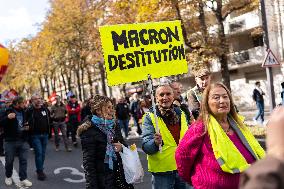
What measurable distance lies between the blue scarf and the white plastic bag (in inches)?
4.6

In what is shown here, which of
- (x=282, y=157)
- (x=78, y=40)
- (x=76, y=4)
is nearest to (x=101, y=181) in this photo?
(x=282, y=157)

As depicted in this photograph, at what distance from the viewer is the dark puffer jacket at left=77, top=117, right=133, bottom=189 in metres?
4.59

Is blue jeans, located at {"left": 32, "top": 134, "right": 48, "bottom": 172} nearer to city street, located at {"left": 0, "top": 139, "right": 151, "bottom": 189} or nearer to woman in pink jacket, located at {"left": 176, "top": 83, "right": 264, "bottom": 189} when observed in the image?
city street, located at {"left": 0, "top": 139, "right": 151, "bottom": 189}

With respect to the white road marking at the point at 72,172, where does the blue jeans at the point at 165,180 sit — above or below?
above

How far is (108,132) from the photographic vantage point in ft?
15.7

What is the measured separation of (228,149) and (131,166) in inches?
71.0

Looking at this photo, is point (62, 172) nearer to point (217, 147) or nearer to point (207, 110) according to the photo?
point (207, 110)

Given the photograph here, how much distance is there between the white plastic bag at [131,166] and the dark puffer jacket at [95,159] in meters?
0.11

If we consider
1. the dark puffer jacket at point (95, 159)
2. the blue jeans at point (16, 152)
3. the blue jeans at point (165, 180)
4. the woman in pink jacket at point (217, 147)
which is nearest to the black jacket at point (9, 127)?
the blue jeans at point (16, 152)

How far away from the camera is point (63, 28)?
104 feet

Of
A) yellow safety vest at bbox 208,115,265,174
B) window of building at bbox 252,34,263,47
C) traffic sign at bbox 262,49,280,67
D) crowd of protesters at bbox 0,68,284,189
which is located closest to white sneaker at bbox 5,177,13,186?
crowd of protesters at bbox 0,68,284,189

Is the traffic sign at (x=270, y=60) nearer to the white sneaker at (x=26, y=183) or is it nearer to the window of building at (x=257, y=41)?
the white sneaker at (x=26, y=183)

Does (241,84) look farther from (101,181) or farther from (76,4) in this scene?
(101,181)

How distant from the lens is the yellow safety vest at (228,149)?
120 inches
